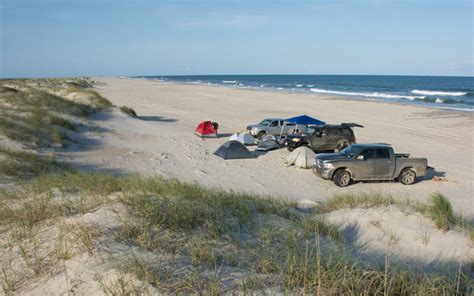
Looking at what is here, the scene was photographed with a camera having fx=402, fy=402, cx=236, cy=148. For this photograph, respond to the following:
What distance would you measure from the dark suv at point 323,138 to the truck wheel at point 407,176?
5126mm

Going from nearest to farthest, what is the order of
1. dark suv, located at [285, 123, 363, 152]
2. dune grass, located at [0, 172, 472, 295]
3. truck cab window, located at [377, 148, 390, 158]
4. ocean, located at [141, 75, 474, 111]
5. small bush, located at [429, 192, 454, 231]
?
1. dune grass, located at [0, 172, 472, 295]
2. small bush, located at [429, 192, 454, 231]
3. truck cab window, located at [377, 148, 390, 158]
4. dark suv, located at [285, 123, 363, 152]
5. ocean, located at [141, 75, 474, 111]

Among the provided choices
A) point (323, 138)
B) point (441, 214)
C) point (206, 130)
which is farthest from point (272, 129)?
point (441, 214)

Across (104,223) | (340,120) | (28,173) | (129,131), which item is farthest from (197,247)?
(340,120)

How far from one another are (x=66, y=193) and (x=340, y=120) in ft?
96.9

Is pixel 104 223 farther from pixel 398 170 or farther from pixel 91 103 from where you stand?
pixel 91 103

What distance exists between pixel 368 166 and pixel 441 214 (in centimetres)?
675

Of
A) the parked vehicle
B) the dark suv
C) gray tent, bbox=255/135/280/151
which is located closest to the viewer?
the dark suv

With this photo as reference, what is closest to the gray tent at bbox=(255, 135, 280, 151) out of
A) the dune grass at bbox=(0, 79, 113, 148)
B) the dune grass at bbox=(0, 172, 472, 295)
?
the dune grass at bbox=(0, 79, 113, 148)

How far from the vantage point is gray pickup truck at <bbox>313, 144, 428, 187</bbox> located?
15148 mm

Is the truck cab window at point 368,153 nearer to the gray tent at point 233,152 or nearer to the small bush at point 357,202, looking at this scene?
the small bush at point 357,202

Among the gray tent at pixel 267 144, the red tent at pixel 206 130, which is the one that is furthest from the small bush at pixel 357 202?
the red tent at pixel 206 130

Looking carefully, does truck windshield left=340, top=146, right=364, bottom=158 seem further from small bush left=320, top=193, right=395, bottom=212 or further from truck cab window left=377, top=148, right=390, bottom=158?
small bush left=320, top=193, right=395, bottom=212

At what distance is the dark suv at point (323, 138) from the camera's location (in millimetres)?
20281

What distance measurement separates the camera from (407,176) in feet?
51.3
